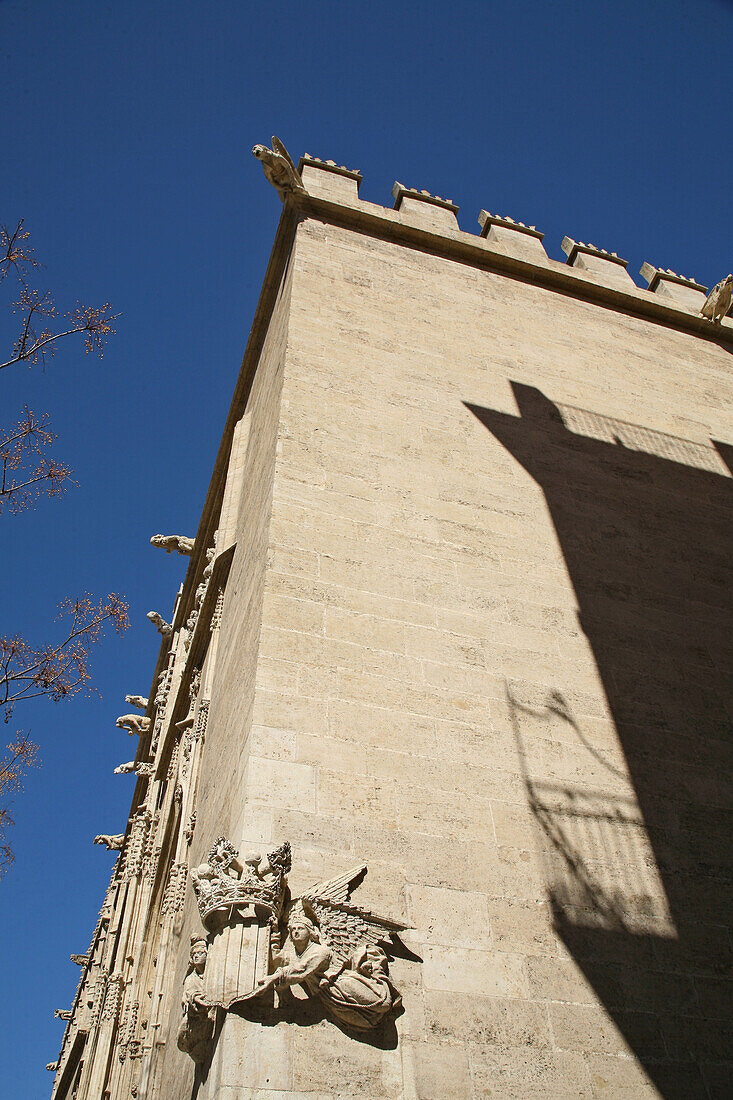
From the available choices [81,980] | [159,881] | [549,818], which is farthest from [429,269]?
[81,980]

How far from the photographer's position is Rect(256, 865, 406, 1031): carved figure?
192 inches

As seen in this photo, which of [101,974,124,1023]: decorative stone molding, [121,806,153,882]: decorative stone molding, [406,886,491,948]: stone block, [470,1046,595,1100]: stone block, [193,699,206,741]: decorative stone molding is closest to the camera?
[470,1046,595,1100]: stone block

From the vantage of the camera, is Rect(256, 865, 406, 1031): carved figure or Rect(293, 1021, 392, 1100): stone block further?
Rect(256, 865, 406, 1031): carved figure

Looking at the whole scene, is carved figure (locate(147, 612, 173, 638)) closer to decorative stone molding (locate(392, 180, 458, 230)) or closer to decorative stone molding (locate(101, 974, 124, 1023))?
decorative stone molding (locate(101, 974, 124, 1023))

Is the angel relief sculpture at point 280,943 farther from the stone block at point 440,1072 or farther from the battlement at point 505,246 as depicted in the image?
the battlement at point 505,246

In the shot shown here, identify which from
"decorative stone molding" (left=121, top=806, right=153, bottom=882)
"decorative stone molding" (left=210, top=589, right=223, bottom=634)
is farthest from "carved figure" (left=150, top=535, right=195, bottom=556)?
"decorative stone molding" (left=210, top=589, right=223, bottom=634)

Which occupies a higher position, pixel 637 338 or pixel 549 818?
pixel 637 338

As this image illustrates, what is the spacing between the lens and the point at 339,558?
745cm

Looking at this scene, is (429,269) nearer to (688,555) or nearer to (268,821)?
(688,555)

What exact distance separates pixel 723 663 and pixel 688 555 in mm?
1412

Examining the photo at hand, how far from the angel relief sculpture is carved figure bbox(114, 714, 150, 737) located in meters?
16.9

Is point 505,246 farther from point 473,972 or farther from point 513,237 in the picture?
point 473,972

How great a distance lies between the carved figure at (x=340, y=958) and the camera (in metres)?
4.87

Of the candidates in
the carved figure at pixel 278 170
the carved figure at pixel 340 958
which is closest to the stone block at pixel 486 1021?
the carved figure at pixel 340 958
